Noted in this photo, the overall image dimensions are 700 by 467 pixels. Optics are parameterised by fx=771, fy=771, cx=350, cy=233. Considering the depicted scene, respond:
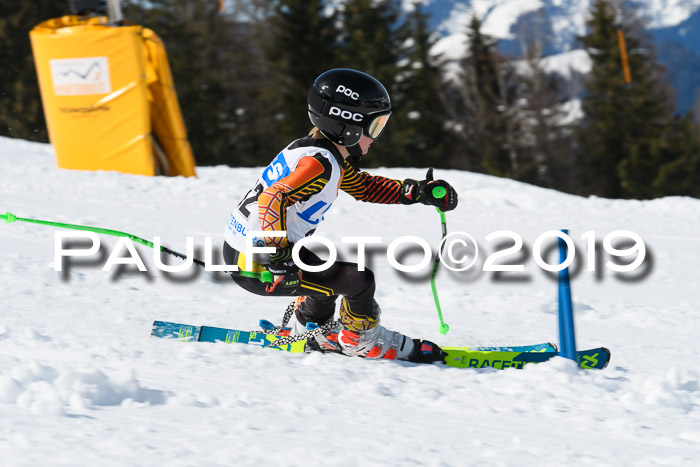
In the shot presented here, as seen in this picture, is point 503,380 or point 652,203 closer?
point 503,380

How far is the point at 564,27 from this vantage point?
3750 inches

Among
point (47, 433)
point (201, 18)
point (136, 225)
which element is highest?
point (201, 18)

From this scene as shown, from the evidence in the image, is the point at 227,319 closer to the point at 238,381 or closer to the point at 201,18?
the point at 238,381

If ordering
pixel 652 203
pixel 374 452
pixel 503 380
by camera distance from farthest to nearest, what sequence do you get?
pixel 652 203 < pixel 503 380 < pixel 374 452

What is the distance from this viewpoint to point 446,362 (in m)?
3.78

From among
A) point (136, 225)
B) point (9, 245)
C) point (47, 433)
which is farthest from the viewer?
point (136, 225)

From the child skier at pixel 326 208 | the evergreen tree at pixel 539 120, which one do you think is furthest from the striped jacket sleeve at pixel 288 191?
the evergreen tree at pixel 539 120

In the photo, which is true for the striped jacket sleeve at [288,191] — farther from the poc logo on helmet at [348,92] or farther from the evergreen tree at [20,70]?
the evergreen tree at [20,70]

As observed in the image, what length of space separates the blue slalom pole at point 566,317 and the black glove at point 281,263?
Answer: 125 cm

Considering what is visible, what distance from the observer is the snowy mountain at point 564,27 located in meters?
30.4

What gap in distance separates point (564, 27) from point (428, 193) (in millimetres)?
98286

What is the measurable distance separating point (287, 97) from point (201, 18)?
4.91 meters

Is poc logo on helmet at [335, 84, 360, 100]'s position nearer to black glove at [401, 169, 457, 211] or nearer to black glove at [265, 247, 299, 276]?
black glove at [401, 169, 457, 211]

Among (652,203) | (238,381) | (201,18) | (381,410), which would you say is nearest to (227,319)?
(238,381)
